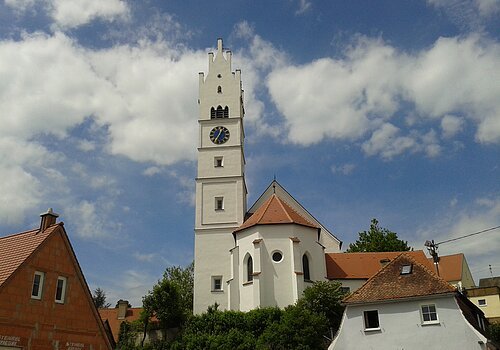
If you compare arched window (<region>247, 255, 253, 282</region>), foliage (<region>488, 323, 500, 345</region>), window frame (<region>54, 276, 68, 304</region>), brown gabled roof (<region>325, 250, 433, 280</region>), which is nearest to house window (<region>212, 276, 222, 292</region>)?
arched window (<region>247, 255, 253, 282</region>)

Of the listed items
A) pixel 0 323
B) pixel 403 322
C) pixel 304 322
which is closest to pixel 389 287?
pixel 403 322

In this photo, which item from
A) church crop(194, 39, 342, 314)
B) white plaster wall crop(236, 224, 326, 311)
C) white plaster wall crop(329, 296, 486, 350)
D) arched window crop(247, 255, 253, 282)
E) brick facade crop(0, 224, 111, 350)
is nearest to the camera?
brick facade crop(0, 224, 111, 350)

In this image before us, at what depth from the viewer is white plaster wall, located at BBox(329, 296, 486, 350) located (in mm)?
26438

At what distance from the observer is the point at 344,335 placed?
95.0 ft

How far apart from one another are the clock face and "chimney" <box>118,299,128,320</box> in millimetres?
20978

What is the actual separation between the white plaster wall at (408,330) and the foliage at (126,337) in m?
21.2

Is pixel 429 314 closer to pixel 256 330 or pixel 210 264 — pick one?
pixel 256 330

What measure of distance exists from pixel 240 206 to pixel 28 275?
28.5 m

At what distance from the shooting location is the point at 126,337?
147 feet

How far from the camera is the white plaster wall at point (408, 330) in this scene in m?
26.4

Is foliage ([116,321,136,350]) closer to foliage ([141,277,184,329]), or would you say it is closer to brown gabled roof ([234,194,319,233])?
foliage ([141,277,184,329])

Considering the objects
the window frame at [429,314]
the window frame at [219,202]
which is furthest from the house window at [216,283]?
the window frame at [429,314]

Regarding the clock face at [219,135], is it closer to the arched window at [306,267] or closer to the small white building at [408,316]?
the arched window at [306,267]

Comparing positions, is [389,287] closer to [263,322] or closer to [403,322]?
[403,322]
